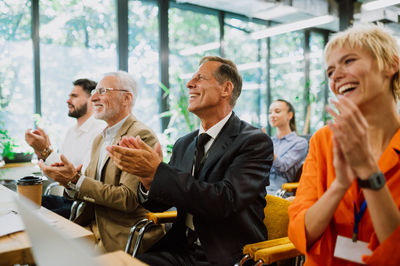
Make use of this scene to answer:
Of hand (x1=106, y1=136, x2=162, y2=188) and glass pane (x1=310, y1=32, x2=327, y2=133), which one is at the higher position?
glass pane (x1=310, y1=32, x2=327, y2=133)

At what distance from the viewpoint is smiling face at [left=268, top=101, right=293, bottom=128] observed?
13.0 feet

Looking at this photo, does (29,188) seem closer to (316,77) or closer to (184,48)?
(184,48)

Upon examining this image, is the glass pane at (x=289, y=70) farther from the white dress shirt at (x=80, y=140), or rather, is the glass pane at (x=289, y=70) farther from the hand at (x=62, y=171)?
the hand at (x=62, y=171)

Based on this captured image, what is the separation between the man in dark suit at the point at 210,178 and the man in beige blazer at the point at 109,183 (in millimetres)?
241

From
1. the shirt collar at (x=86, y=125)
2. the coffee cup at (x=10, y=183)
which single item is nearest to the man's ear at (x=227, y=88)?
the shirt collar at (x=86, y=125)

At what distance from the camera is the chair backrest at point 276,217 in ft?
5.81

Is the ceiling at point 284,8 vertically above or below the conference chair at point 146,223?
above

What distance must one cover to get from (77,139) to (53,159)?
99 centimetres

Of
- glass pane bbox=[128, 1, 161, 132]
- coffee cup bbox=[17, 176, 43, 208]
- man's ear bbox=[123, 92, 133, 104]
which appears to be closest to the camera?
coffee cup bbox=[17, 176, 43, 208]

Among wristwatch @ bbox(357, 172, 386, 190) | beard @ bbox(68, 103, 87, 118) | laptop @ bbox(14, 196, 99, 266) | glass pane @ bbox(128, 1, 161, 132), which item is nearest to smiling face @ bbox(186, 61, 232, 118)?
wristwatch @ bbox(357, 172, 386, 190)

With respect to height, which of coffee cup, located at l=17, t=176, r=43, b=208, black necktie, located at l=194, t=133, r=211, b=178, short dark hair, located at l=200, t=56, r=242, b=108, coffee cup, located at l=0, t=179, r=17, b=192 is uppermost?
short dark hair, located at l=200, t=56, r=242, b=108

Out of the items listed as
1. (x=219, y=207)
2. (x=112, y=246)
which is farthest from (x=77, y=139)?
(x=219, y=207)

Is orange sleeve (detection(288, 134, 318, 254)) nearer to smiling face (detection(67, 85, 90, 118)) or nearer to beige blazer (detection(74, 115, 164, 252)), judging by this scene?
beige blazer (detection(74, 115, 164, 252))

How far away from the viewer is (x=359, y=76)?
115 cm
